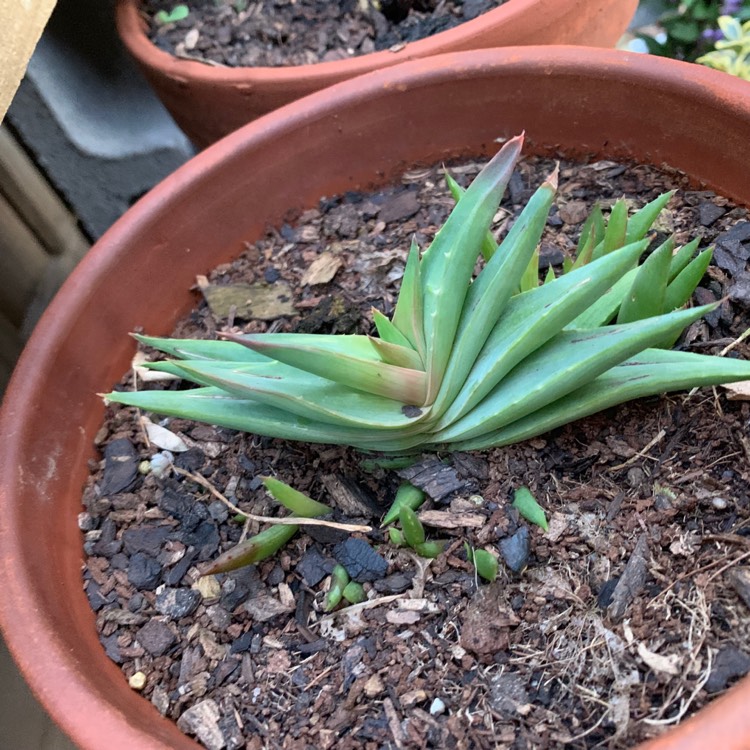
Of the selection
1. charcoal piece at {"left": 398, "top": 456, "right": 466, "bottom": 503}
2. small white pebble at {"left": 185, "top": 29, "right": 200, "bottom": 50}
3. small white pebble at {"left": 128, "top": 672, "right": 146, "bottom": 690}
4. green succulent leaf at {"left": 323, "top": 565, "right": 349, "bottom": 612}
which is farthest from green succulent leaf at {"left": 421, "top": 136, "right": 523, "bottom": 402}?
small white pebble at {"left": 185, "top": 29, "right": 200, "bottom": 50}

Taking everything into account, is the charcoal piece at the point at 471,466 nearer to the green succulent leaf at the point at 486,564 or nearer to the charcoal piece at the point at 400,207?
the green succulent leaf at the point at 486,564

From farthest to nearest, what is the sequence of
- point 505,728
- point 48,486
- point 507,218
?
point 507,218, point 48,486, point 505,728

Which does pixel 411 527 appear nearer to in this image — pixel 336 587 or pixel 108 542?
pixel 336 587

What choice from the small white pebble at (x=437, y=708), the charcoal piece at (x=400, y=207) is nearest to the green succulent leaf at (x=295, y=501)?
the small white pebble at (x=437, y=708)

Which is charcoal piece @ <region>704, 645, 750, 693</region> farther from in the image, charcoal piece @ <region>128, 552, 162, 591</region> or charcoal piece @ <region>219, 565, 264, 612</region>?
charcoal piece @ <region>128, 552, 162, 591</region>

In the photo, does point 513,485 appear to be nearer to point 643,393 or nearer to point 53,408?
point 643,393

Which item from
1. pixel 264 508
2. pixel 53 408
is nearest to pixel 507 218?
pixel 264 508
